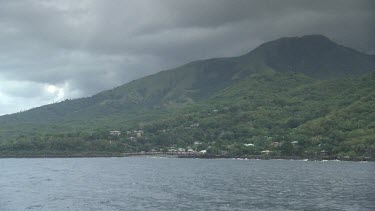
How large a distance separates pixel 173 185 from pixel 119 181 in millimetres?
23549

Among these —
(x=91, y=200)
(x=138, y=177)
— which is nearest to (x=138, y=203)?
(x=91, y=200)

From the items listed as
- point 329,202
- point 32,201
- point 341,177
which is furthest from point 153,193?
point 341,177

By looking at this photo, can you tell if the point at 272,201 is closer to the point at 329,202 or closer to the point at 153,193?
the point at 329,202

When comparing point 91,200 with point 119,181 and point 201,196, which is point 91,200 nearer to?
point 201,196

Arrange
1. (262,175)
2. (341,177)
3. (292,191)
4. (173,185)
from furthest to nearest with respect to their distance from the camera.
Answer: (262,175) → (341,177) → (173,185) → (292,191)

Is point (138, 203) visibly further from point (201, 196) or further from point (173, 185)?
point (173, 185)

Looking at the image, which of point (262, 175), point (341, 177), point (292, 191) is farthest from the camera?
point (262, 175)

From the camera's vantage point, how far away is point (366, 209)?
86.9 meters

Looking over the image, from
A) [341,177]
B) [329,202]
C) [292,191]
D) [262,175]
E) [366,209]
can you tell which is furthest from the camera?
[262,175]

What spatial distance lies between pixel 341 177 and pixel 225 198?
59177mm

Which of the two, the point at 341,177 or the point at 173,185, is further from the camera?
the point at 341,177

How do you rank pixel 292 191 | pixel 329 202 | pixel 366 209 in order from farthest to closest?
pixel 292 191, pixel 329 202, pixel 366 209

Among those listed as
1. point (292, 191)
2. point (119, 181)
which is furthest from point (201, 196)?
point (119, 181)

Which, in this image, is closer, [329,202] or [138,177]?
[329,202]
